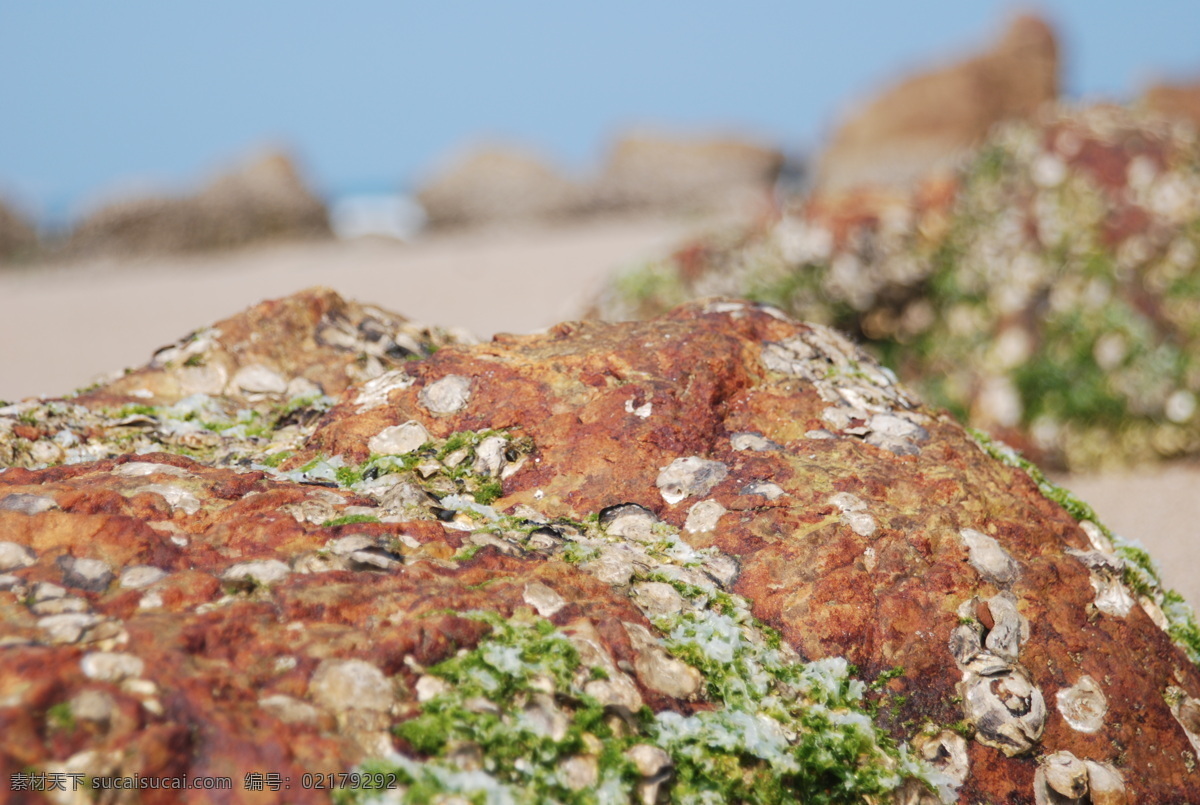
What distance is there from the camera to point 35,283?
430 inches

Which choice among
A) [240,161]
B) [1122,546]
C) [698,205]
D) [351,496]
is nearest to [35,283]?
[240,161]

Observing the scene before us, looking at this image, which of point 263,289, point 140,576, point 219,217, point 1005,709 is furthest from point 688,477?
point 219,217

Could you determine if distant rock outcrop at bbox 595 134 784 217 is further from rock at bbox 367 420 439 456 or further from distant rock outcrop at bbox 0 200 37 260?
rock at bbox 367 420 439 456

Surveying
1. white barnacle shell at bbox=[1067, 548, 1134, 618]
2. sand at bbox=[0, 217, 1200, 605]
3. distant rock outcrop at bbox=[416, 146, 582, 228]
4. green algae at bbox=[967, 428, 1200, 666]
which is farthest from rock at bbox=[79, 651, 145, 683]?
distant rock outcrop at bbox=[416, 146, 582, 228]

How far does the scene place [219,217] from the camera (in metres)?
13.0

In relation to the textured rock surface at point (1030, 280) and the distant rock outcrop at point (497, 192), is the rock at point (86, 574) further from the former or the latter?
the distant rock outcrop at point (497, 192)

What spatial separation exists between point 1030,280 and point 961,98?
20.0 m

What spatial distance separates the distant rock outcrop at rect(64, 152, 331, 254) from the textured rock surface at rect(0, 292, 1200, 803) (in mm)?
11384

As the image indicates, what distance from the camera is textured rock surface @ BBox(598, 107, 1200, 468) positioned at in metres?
5.09

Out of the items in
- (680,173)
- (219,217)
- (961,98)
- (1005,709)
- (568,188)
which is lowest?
(961,98)

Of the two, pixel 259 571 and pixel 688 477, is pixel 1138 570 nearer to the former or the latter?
pixel 688 477

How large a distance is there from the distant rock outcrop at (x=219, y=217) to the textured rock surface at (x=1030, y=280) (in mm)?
8560

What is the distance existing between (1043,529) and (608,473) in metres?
0.95

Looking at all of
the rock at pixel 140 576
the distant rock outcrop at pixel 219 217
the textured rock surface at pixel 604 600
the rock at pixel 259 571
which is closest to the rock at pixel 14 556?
the textured rock surface at pixel 604 600
